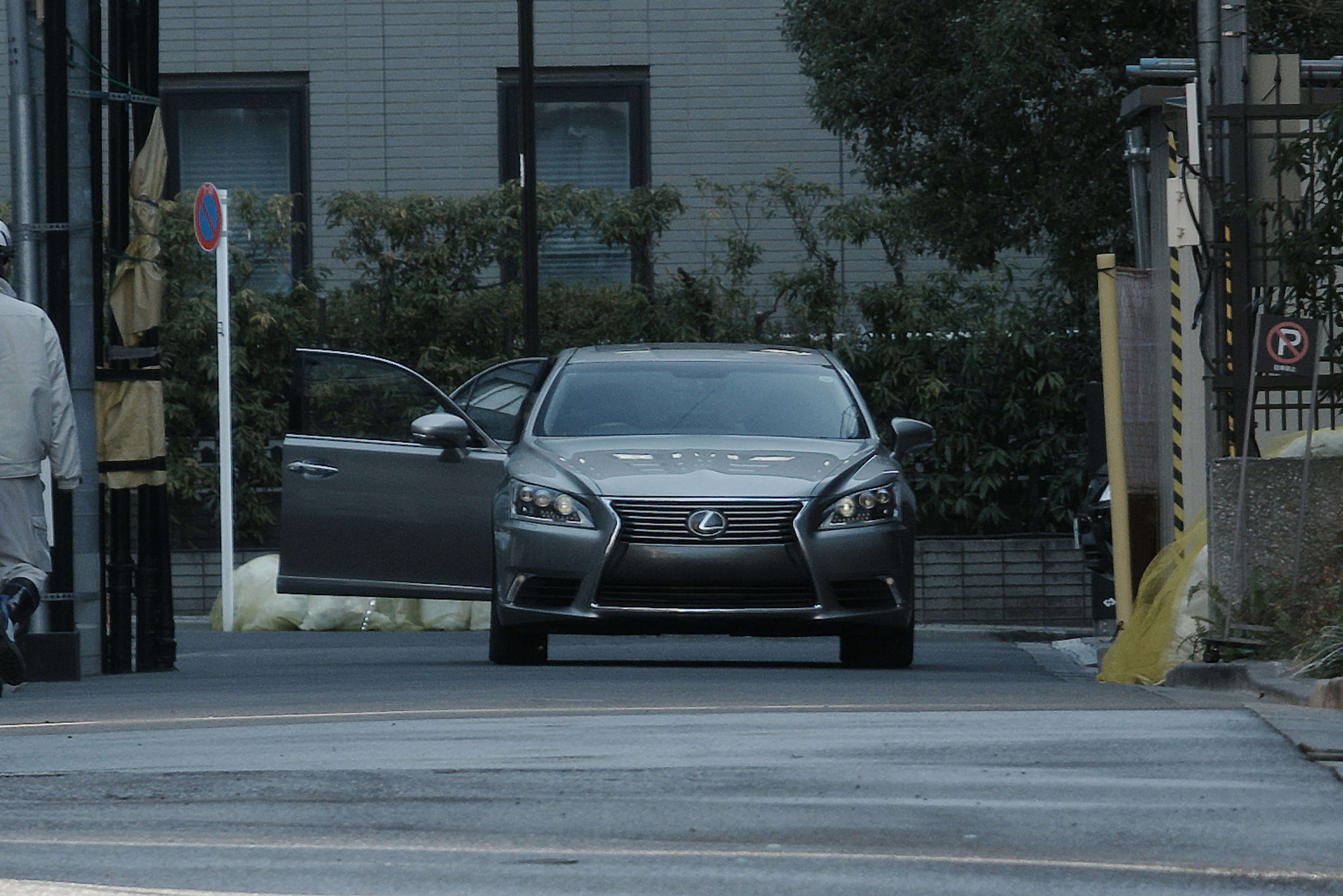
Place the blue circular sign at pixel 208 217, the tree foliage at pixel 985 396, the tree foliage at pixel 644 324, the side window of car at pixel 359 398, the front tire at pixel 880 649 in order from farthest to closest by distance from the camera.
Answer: the tree foliage at pixel 644 324 < the tree foliage at pixel 985 396 < the blue circular sign at pixel 208 217 < the side window of car at pixel 359 398 < the front tire at pixel 880 649

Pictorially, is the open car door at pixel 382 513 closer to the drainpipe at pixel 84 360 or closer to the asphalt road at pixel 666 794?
the drainpipe at pixel 84 360

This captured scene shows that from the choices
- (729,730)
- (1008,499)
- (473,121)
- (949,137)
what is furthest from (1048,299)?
(729,730)

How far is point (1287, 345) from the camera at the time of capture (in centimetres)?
879

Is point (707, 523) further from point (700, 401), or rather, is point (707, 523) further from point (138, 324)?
point (138, 324)

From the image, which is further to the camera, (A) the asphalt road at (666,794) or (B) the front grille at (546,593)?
(B) the front grille at (546,593)

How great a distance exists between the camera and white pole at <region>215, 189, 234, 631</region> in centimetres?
1667

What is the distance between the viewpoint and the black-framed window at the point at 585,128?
70.2 feet

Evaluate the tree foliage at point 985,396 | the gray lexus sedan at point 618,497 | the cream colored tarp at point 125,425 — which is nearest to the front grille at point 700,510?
the gray lexus sedan at point 618,497

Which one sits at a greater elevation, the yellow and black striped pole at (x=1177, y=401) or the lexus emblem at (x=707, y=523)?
the yellow and black striped pole at (x=1177, y=401)

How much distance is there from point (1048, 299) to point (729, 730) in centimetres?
1330

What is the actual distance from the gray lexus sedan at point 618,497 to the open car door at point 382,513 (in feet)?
0.03

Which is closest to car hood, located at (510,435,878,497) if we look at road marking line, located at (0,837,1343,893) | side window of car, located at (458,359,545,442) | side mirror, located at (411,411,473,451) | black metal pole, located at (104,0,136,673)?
side mirror, located at (411,411,473,451)

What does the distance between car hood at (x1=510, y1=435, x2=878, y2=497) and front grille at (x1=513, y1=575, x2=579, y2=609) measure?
447 mm

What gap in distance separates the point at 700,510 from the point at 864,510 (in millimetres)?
739
